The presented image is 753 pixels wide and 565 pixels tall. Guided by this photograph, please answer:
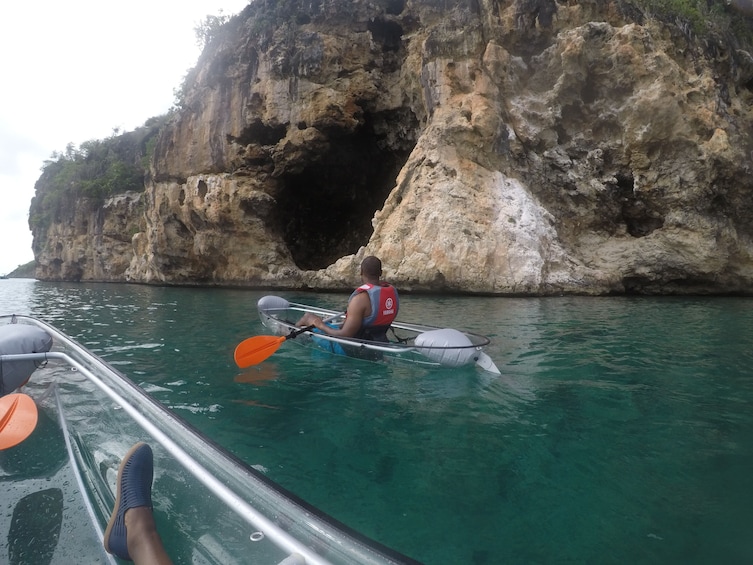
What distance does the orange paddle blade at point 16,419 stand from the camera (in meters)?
2.59

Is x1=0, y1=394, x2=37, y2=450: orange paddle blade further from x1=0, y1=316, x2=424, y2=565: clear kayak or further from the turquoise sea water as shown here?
the turquoise sea water

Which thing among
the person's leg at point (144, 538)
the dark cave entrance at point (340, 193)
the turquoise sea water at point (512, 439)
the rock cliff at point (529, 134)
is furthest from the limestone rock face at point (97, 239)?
the person's leg at point (144, 538)

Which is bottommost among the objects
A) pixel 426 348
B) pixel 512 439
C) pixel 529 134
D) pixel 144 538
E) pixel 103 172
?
pixel 512 439

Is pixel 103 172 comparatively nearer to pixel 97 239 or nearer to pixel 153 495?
pixel 97 239

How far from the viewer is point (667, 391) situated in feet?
12.4

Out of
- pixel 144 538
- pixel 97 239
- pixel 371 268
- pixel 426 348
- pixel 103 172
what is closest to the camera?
pixel 144 538

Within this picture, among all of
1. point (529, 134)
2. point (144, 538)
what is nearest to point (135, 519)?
point (144, 538)

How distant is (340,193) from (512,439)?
19806 millimetres

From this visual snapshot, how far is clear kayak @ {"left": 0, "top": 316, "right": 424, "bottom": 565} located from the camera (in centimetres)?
129

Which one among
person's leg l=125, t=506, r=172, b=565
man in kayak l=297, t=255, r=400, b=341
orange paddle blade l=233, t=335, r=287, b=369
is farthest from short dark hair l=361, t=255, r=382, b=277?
person's leg l=125, t=506, r=172, b=565

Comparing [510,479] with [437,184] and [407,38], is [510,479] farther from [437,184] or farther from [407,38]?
[407,38]

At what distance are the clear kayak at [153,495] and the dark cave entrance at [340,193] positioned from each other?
1701 cm

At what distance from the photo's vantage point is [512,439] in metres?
2.89

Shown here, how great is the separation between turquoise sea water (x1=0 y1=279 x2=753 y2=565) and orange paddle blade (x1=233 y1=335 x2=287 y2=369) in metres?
0.15
